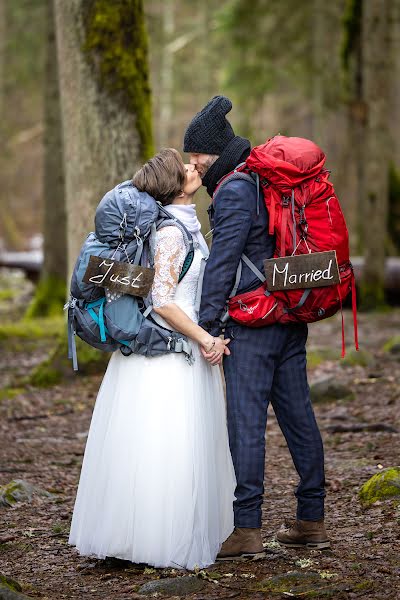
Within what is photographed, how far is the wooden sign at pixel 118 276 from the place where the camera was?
4.33m

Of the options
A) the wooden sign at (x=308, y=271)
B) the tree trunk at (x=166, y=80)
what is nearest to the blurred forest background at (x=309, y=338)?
the wooden sign at (x=308, y=271)

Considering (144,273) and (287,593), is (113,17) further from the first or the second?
(287,593)

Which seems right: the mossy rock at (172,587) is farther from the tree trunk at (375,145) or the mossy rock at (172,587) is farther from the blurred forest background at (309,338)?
the tree trunk at (375,145)

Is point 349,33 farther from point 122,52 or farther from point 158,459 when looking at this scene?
point 158,459

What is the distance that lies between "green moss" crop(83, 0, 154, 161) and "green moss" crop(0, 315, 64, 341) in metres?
4.58

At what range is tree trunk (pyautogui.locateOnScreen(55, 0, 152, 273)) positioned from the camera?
9.00 meters

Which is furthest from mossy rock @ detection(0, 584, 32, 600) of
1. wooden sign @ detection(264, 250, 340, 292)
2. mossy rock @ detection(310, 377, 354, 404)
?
mossy rock @ detection(310, 377, 354, 404)

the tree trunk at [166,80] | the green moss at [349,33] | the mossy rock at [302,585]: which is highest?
the tree trunk at [166,80]

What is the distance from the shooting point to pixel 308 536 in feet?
15.5

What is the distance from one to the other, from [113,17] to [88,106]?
0.88 meters

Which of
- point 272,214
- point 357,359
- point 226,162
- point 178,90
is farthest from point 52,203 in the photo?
point 178,90

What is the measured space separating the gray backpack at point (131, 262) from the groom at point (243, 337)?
0.22 meters

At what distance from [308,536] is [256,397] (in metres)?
0.80

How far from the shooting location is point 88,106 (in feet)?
29.7
